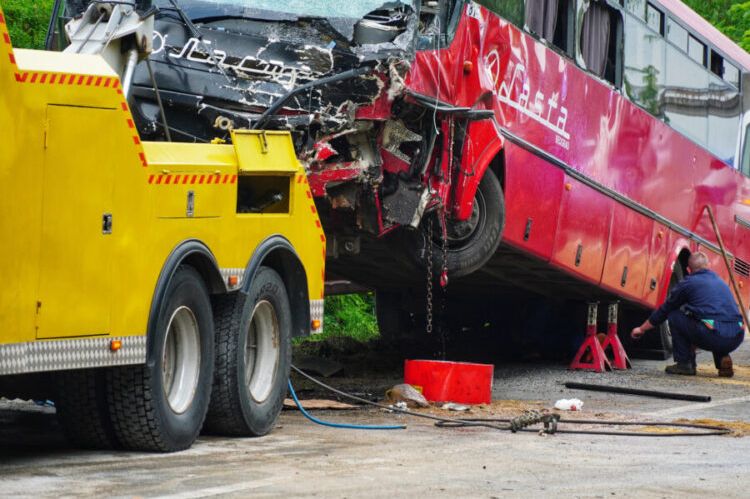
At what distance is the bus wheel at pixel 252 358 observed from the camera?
927cm

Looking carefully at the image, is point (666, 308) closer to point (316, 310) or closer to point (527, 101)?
point (527, 101)

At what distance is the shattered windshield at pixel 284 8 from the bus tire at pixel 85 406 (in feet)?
12.1

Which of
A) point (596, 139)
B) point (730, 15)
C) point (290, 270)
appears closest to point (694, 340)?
point (596, 139)

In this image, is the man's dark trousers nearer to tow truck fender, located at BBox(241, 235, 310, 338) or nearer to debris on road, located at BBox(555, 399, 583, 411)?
debris on road, located at BBox(555, 399, 583, 411)

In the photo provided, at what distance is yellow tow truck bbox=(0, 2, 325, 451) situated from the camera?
23.5ft

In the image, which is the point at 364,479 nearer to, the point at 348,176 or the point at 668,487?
the point at 668,487

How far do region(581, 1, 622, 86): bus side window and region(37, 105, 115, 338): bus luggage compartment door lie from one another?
8.14 meters

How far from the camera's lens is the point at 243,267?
9.29 m

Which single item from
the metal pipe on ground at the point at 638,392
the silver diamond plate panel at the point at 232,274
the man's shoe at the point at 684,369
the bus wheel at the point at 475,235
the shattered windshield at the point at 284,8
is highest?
the shattered windshield at the point at 284,8

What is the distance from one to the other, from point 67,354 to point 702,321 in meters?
10.0

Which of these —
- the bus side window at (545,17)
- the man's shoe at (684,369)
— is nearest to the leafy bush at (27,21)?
the bus side window at (545,17)

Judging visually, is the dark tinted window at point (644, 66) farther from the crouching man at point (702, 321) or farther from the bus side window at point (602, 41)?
the crouching man at point (702, 321)

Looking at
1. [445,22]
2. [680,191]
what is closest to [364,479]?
[445,22]

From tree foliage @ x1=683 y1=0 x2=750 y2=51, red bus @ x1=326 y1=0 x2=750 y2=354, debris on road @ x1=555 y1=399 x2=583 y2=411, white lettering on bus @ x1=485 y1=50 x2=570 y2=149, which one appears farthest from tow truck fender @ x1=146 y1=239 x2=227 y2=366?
tree foliage @ x1=683 y1=0 x2=750 y2=51
